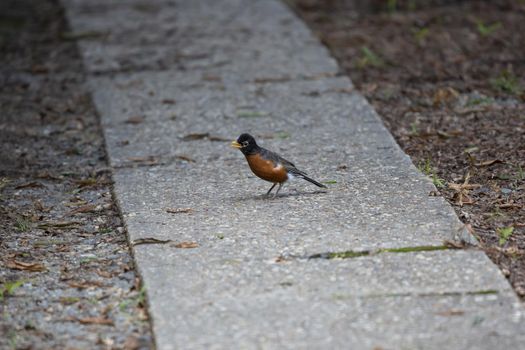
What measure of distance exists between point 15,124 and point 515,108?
3.39 m

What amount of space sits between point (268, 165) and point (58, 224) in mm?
1106

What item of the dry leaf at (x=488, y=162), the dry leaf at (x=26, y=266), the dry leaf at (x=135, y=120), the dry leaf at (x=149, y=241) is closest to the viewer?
the dry leaf at (x=26, y=266)

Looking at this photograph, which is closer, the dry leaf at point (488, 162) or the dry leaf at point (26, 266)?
the dry leaf at point (26, 266)

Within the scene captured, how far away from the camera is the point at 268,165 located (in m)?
4.63

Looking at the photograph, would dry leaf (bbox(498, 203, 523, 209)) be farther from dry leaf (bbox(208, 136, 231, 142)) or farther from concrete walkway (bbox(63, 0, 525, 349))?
dry leaf (bbox(208, 136, 231, 142))

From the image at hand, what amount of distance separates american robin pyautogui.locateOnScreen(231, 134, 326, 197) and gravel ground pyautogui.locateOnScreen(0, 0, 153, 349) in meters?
0.76

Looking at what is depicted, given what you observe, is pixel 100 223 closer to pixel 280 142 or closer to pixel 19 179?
pixel 19 179

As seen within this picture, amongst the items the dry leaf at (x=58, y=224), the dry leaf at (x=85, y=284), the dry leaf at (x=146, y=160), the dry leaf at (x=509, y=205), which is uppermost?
the dry leaf at (x=509, y=205)

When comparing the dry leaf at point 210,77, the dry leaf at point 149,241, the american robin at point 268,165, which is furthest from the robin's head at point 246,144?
the dry leaf at point 210,77

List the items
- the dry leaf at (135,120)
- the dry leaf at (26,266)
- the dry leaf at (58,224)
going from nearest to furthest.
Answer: the dry leaf at (26,266) → the dry leaf at (58,224) → the dry leaf at (135,120)

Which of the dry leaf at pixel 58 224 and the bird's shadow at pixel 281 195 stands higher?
the bird's shadow at pixel 281 195

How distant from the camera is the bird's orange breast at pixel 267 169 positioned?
182 inches

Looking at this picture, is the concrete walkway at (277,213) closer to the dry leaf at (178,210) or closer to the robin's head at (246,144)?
the dry leaf at (178,210)

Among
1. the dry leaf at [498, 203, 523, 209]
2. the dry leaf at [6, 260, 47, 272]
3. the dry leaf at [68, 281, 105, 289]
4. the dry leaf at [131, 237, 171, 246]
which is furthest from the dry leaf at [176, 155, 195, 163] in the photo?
the dry leaf at [498, 203, 523, 209]
